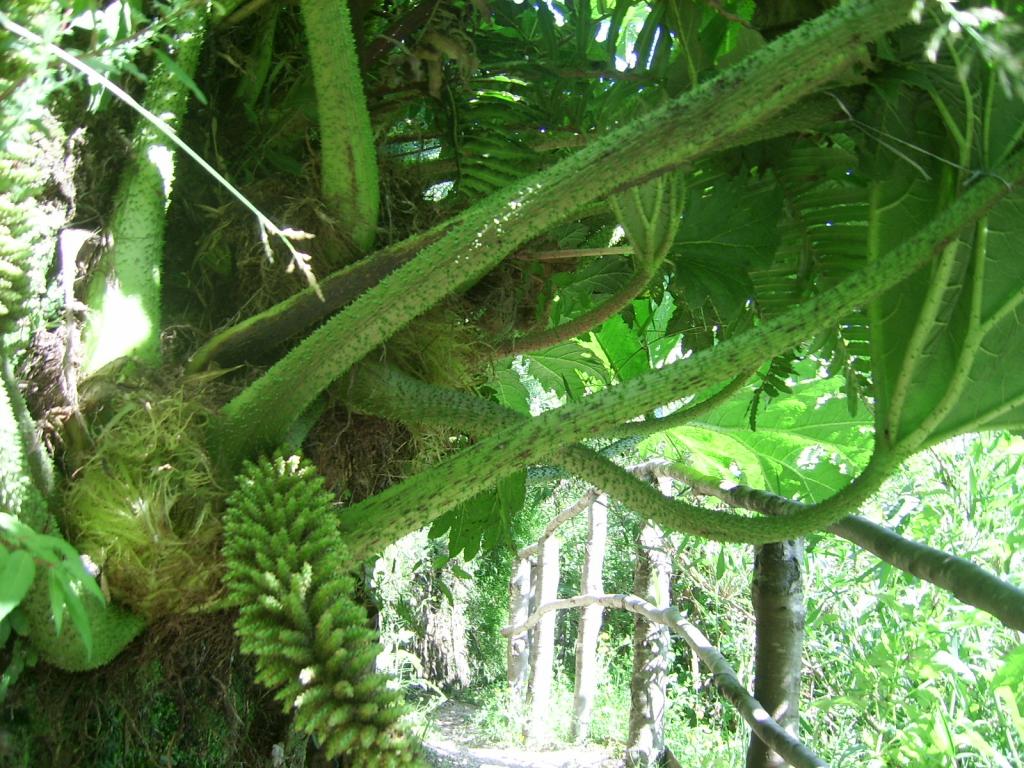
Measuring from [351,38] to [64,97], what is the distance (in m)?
0.28

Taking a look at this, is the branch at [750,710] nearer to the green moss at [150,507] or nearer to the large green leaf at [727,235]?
the large green leaf at [727,235]

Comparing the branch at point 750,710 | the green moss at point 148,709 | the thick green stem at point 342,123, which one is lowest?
the green moss at point 148,709

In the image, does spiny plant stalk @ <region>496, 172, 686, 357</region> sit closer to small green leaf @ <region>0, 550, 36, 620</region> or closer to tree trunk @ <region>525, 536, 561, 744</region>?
small green leaf @ <region>0, 550, 36, 620</region>

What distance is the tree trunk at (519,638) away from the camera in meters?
7.90

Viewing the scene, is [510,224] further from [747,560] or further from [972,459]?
[747,560]

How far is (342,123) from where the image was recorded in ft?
2.87

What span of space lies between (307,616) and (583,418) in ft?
0.87

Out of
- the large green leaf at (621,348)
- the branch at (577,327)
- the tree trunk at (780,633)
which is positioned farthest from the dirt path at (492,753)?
the branch at (577,327)

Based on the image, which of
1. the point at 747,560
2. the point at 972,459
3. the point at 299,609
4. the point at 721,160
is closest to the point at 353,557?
the point at 299,609

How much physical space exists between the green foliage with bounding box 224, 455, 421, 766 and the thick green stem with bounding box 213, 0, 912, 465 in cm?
6

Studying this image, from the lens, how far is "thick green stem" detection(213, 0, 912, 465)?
0.66 meters

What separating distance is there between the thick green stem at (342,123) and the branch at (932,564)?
58cm

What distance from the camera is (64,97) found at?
0.84 metres

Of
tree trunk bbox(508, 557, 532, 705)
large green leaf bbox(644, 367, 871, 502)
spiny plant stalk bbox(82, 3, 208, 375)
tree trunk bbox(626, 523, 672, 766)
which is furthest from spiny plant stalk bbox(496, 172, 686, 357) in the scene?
tree trunk bbox(508, 557, 532, 705)
